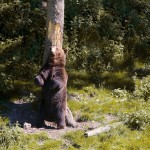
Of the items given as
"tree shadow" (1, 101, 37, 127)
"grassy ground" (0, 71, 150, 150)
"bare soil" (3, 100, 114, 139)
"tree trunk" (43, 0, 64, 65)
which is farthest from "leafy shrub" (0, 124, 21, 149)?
"tree trunk" (43, 0, 64, 65)

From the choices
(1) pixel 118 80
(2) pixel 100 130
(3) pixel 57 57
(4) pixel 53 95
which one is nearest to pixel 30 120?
(4) pixel 53 95

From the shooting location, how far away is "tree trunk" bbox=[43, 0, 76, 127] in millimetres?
11763

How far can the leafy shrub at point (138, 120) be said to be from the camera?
38.0ft

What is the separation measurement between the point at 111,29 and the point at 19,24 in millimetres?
3465

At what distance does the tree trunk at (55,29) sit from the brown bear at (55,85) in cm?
26

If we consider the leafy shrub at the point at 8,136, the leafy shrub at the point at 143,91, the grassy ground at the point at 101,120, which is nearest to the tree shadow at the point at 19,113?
the grassy ground at the point at 101,120

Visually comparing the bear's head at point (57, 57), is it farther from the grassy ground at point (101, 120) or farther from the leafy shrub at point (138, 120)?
the leafy shrub at point (138, 120)

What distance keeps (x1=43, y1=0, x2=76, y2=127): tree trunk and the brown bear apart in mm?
258

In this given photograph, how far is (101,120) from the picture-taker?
39.8 feet

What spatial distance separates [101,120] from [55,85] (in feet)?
5.55

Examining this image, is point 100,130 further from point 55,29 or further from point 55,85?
point 55,29

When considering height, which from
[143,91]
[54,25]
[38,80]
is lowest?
[143,91]

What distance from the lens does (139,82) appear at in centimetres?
1446

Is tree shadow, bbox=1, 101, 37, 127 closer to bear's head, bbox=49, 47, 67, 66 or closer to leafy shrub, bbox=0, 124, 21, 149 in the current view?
leafy shrub, bbox=0, 124, 21, 149
